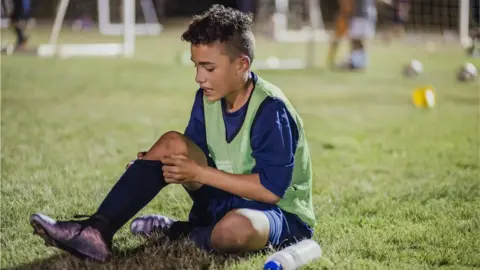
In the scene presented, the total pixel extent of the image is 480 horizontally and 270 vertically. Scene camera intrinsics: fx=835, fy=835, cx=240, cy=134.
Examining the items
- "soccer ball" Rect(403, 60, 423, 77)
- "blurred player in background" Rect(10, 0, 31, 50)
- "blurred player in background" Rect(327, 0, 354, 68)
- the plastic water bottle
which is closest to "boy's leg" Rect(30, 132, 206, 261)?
the plastic water bottle

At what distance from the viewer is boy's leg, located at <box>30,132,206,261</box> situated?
343cm

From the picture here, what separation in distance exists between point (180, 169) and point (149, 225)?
62 cm

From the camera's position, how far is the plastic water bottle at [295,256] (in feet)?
11.2

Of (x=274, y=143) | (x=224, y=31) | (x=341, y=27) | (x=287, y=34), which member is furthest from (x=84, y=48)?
(x=274, y=143)

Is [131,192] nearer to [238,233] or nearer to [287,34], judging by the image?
[238,233]

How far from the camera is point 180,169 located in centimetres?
359

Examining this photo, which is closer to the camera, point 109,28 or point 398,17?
point 398,17

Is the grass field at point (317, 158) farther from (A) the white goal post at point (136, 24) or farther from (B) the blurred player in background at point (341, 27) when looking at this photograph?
(A) the white goal post at point (136, 24)

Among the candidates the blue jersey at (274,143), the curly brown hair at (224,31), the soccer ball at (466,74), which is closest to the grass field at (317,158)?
the soccer ball at (466,74)

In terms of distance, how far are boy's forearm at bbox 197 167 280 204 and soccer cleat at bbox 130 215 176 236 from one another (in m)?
0.55

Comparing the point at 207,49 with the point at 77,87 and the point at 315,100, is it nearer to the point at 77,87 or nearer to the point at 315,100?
the point at 315,100

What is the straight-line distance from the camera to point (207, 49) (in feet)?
12.0

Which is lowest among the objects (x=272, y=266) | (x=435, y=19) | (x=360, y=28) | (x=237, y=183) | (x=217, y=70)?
(x=435, y=19)

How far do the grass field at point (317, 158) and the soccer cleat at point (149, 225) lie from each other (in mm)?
104
